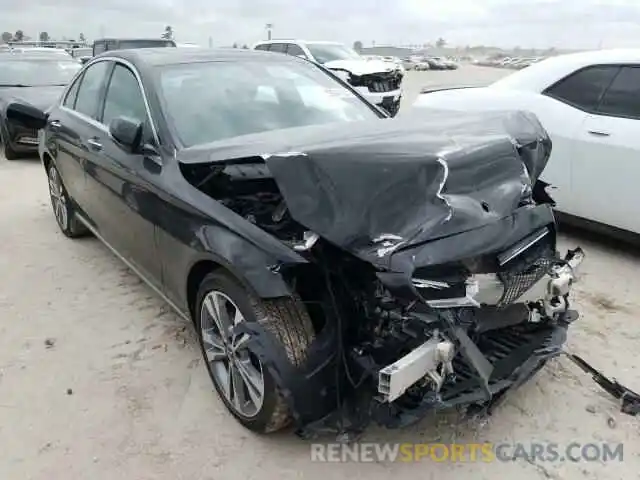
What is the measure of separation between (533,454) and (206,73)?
2746 mm

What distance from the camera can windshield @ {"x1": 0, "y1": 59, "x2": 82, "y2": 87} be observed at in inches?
409

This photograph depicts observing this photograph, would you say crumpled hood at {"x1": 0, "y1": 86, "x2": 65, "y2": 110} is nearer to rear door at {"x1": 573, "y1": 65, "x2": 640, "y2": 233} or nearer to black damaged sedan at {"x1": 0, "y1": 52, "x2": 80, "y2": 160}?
black damaged sedan at {"x1": 0, "y1": 52, "x2": 80, "y2": 160}

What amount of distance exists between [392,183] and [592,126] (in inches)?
120

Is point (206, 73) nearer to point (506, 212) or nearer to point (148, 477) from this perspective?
point (506, 212)

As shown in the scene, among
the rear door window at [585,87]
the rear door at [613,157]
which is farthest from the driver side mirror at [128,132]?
the rear door window at [585,87]

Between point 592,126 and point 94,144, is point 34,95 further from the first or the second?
point 592,126

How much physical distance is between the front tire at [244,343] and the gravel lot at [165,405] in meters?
0.14

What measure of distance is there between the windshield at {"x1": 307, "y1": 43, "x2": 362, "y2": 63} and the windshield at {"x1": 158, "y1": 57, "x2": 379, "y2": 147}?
10.7m

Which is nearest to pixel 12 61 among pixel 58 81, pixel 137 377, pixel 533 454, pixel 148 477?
pixel 58 81

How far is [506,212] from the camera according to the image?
98.5 inches

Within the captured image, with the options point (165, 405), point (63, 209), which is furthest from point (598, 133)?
point (63, 209)

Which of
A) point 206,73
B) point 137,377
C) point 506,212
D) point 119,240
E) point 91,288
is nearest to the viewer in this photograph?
point 506,212

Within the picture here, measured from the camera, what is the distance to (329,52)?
1461cm

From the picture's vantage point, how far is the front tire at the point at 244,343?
2.49 m
